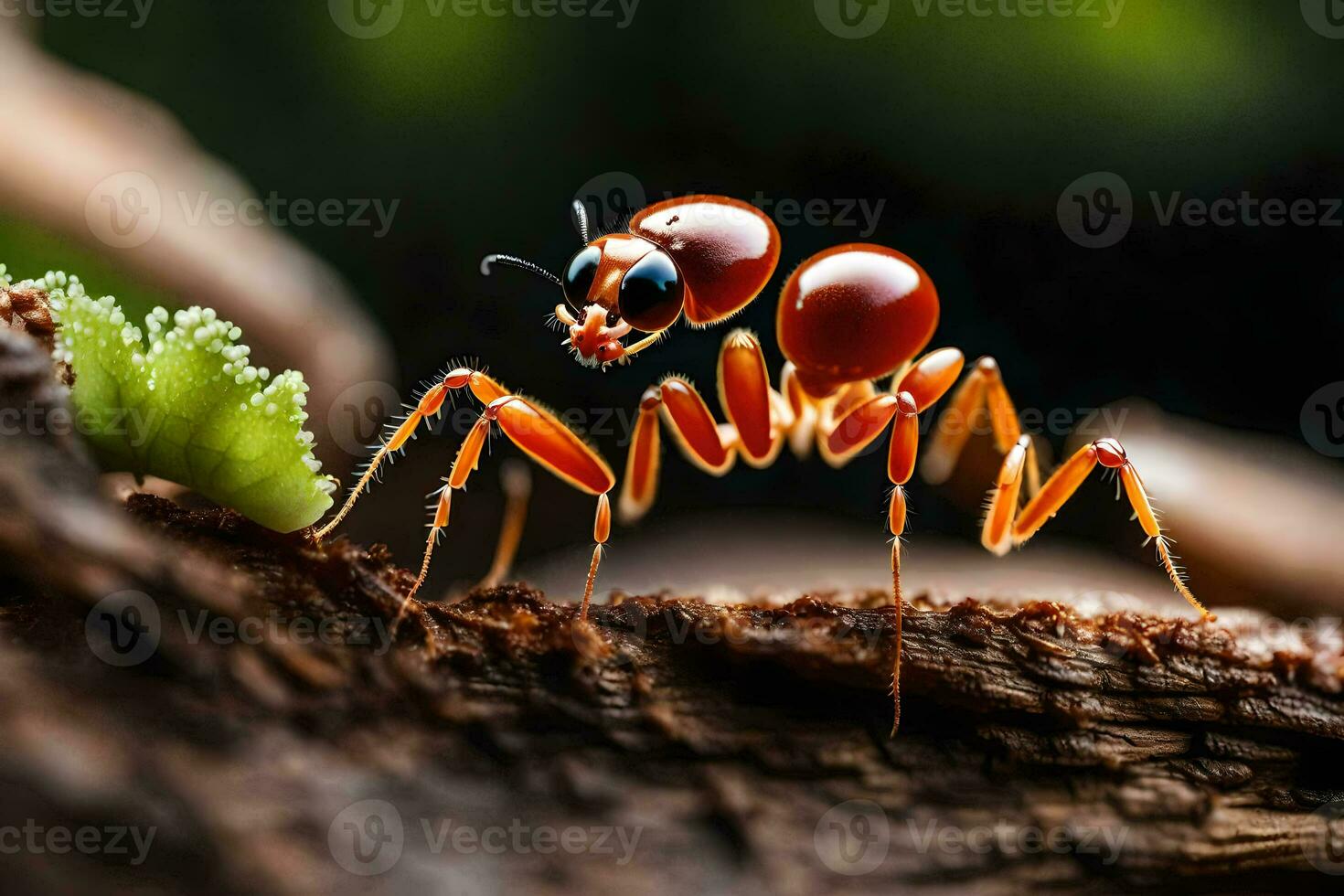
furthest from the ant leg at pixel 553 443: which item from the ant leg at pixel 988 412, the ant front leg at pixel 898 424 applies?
the ant leg at pixel 988 412

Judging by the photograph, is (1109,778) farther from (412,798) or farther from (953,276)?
(953,276)

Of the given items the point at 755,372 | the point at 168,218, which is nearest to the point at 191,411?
the point at 755,372

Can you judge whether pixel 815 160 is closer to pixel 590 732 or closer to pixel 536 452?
pixel 536 452

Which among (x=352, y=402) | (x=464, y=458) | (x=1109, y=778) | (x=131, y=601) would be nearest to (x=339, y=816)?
(x=131, y=601)

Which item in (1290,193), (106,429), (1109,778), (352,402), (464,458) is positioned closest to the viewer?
(106,429)

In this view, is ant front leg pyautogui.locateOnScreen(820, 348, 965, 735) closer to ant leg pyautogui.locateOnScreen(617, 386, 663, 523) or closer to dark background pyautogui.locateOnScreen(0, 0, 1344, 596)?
ant leg pyautogui.locateOnScreen(617, 386, 663, 523)

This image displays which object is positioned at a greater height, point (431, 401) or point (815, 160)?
point (815, 160)
